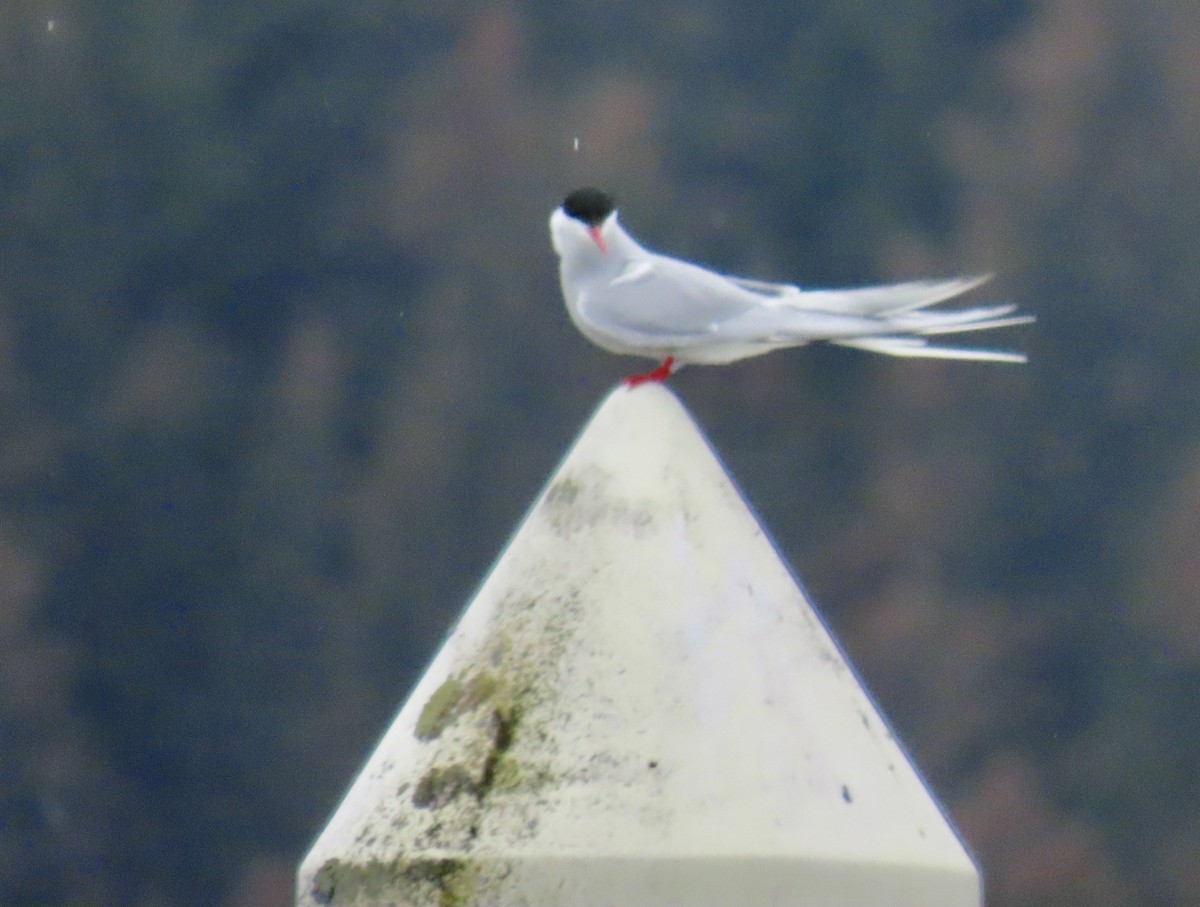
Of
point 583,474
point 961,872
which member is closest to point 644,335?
point 583,474

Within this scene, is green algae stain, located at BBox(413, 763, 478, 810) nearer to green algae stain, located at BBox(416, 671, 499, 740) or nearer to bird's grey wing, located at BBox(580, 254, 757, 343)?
green algae stain, located at BBox(416, 671, 499, 740)

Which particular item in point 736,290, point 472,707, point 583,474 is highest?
point 736,290

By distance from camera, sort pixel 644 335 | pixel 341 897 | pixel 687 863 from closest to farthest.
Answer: pixel 687 863 < pixel 341 897 < pixel 644 335

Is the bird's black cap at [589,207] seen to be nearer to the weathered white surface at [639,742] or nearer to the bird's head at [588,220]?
the bird's head at [588,220]

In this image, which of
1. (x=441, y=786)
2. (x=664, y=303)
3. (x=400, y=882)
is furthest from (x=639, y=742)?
(x=664, y=303)

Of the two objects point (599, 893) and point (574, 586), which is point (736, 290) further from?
point (599, 893)

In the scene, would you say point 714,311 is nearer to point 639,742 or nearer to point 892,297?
point 892,297

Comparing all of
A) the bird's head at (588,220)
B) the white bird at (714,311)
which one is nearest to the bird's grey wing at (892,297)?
the white bird at (714,311)
